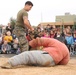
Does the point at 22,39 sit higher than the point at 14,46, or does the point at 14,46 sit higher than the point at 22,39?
the point at 22,39

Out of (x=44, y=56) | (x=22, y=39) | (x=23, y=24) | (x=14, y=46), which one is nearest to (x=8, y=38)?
(x=14, y=46)

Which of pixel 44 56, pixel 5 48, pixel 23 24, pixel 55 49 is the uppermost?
pixel 23 24

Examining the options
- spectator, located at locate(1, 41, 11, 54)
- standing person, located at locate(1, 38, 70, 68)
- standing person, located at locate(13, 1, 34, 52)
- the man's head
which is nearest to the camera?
standing person, located at locate(1, 38, 70, 68)

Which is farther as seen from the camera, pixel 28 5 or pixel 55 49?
pixel 28 5

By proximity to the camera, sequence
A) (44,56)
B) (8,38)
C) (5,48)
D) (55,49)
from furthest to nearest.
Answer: (8,38)
(5,48)
(55,49)
(44,56)

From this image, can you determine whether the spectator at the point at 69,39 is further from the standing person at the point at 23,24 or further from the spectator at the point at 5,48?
the standing person at the point at 23,24

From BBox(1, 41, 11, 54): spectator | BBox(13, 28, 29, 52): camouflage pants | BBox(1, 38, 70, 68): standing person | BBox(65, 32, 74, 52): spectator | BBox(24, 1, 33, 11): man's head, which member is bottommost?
BBox(1, 41, 11, 54): spectator

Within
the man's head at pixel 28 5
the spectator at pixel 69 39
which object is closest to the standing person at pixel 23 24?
the man's head at pixel 28 5

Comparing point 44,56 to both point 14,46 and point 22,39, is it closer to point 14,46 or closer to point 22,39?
point 22,39

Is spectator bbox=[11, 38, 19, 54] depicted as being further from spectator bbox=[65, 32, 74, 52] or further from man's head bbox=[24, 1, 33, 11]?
man's head bbox=[24, 1, 33, 11]

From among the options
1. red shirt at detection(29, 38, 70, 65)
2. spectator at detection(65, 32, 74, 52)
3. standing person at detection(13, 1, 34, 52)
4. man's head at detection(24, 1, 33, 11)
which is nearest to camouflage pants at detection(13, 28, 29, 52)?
standing person at detection(13, 1, 34, 52)

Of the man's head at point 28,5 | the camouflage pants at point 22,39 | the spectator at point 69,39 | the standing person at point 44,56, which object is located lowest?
the spectator at point 69,39

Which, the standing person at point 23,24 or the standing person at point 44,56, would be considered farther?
the standing person at point 23,24

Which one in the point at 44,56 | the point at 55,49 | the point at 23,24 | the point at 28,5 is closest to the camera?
the point at 44,56
